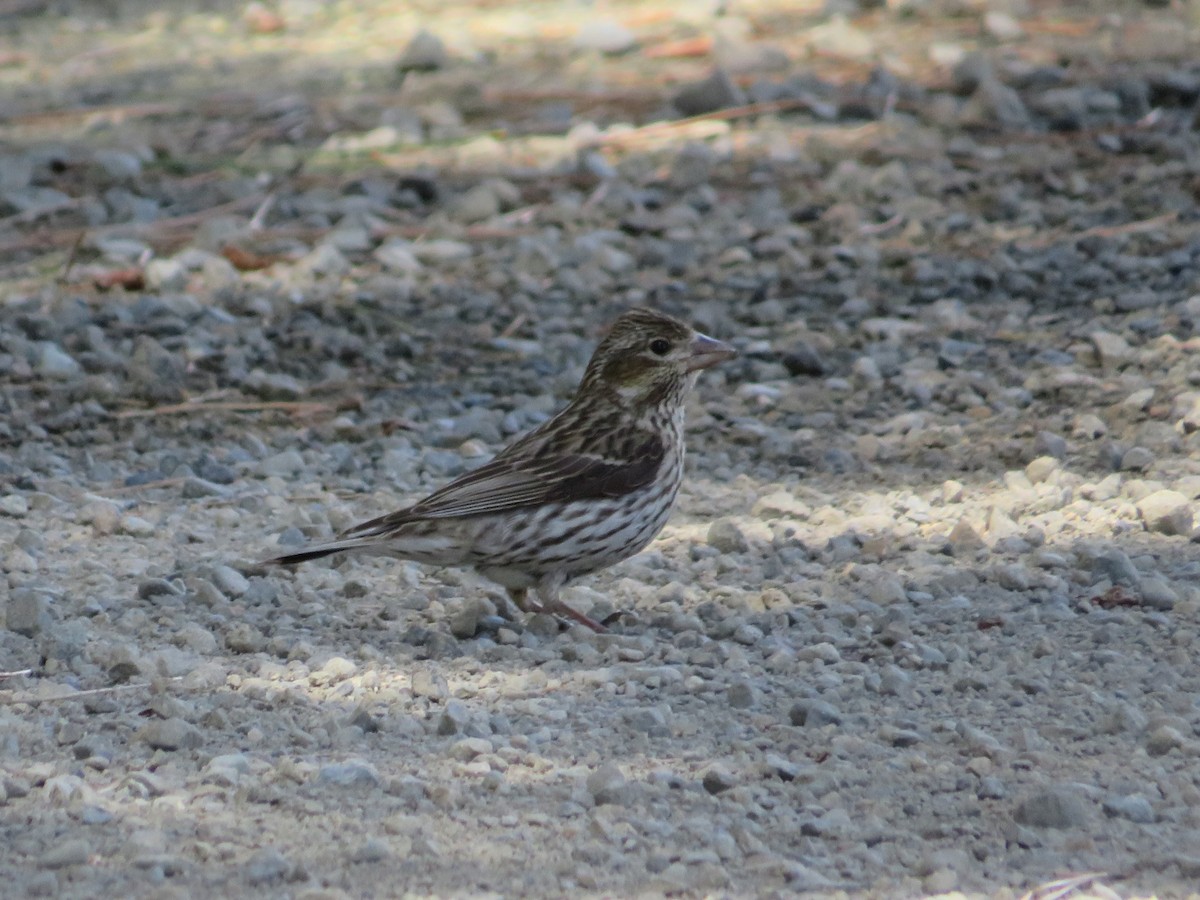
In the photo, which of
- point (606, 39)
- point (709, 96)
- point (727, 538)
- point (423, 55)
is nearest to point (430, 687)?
point (727, 538)

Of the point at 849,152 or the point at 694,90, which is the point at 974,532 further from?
the point at 694,90

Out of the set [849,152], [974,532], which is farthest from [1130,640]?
[849,152]

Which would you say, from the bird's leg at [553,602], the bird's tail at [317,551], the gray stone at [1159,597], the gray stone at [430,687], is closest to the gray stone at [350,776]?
the gray stone at [430,687]

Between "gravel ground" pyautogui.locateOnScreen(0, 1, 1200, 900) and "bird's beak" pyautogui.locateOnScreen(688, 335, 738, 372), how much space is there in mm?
545

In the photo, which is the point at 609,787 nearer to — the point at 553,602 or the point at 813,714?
the point at 813,714

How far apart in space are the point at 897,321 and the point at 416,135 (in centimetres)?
384

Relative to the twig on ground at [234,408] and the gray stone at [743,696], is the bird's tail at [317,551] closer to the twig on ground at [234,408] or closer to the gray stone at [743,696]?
the gray stone at [743,696]

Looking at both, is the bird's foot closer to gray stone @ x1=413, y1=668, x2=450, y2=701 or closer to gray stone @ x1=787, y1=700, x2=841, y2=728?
gray stone @ x1=413, y1=668, x2=450, y2=701

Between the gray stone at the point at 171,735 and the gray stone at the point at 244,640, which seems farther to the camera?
the gray stone at the point at 244,640

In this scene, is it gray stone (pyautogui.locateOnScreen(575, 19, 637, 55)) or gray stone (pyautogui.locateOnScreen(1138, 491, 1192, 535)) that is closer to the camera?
gray stone (pyautogui.locateOnScreen(1138, 491, 1192, 535))

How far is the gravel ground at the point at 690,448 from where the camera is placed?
12.8 ft

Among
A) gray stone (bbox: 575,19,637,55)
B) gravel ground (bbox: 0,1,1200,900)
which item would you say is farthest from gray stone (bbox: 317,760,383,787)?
gray stone (bbox: 575,19,637,55)

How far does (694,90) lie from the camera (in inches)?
437

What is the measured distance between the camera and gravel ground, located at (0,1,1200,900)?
3.91m
